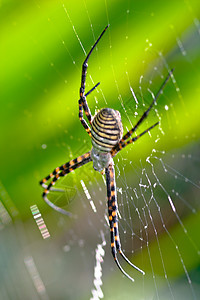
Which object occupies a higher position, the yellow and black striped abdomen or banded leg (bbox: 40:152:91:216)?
the yellow and black striped abdomen

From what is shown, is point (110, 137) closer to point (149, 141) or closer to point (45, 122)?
point (149, 141)

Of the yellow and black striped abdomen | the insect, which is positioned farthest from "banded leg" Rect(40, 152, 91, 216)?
the yellow and black striped abdomen

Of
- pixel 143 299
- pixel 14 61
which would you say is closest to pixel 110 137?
pixel 14 61

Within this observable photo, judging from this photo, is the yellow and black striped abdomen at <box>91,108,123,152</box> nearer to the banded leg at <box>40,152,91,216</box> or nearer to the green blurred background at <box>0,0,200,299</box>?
the green blurred background at <box>0,0,200,299</box>

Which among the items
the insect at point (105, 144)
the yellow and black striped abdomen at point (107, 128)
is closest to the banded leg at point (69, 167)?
the insect at point (105, 144)

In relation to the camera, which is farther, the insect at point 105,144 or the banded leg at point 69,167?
the banded leg at point 69,167

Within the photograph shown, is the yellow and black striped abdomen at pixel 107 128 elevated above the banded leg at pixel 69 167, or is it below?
above

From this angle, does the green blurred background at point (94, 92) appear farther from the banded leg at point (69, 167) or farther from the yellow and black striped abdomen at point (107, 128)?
the yellow and black striped abdomen at point (107, 128)

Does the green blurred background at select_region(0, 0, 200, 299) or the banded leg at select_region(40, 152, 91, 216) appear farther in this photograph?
the banded leg at select_region(40, 152, 91, 216)

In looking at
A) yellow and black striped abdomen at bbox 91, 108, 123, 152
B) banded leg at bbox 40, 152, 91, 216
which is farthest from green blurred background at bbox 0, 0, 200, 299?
yellow and black striped abdomen at bbox 91, 108, 123, 152
